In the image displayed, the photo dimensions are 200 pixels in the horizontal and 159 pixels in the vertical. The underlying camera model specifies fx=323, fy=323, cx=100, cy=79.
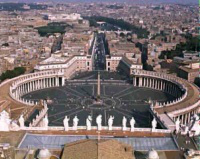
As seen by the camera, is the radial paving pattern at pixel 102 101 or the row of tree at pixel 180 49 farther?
the row of tree at pixel 180 49

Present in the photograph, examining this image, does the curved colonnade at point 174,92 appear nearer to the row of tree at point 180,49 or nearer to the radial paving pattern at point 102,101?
the radial paving pattern at point 102,101

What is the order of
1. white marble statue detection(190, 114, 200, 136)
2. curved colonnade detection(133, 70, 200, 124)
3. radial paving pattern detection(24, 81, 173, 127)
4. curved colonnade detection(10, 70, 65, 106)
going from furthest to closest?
1. curved colonnade detection(10, 70, 65, 106)
2. radial paving pattern detection(24, 81, 173, 127)
3. curved colonnade detection(133, 70, 200, 124)
4. white marble statue detection(190, 114, 200, 136)

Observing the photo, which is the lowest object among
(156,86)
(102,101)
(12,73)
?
(156,86)

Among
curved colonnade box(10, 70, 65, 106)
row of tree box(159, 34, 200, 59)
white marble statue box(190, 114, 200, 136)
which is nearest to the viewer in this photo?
white marble statue box(190, 114, 200, 136)

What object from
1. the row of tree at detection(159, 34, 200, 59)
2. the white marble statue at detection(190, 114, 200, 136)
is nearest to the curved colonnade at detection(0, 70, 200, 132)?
the white marble statue at detection(190, 114, 200, 136)

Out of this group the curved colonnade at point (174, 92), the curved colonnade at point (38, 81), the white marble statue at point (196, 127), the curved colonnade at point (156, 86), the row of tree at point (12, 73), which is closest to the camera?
the white marble statue at point (196, 127)

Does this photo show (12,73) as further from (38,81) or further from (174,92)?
(174,92)

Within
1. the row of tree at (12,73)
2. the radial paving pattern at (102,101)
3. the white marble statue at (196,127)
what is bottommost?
the radial paving pattern at (102,101)

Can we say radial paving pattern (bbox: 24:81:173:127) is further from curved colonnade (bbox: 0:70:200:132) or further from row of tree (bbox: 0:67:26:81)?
row of tree (bbox: 0:67:26:81)

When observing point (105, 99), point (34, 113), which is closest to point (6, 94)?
point (34, 113)

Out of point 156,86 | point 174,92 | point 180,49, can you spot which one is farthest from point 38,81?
point 180,49

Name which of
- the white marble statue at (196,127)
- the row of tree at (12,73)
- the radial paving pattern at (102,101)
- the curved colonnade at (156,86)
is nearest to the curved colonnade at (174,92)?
the curved colonnade at (156,86)

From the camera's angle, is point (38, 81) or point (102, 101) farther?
point (38, 81)
